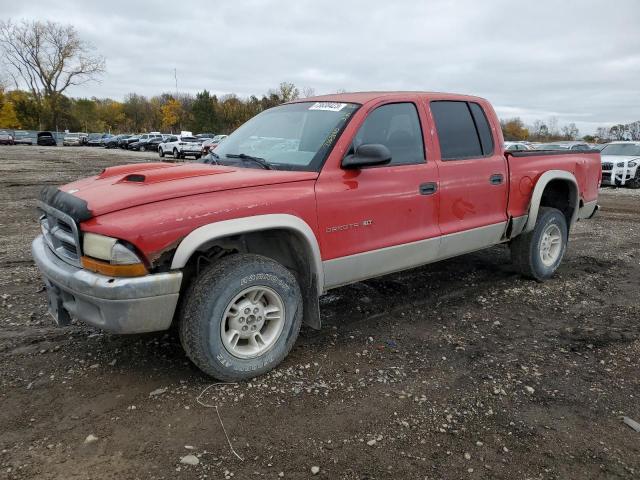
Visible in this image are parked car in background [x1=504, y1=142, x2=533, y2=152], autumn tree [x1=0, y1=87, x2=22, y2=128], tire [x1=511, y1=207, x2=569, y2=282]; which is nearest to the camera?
parked car in background [x1=504, y1=142, x2=533, y2=152]

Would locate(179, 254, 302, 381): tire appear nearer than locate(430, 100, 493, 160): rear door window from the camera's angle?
Yes

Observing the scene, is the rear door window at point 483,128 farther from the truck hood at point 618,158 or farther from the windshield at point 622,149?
the windshield at point 622,149

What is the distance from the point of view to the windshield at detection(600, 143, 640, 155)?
714 inches

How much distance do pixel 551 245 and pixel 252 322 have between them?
156 inches

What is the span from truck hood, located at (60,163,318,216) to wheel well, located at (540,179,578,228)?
11.6ft

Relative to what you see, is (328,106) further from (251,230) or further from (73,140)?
(73,140)

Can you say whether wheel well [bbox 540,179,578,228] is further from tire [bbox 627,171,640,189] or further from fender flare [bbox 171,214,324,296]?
tire [bbox 627,171,640,189]

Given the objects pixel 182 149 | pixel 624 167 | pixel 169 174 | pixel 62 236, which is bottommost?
pixel 62 236

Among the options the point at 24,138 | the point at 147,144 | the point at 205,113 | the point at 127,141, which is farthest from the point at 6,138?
the point at 205,113

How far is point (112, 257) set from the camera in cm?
276

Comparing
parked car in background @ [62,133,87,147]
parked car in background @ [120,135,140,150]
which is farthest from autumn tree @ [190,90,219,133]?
parked car in background @ [120,135,140,150]

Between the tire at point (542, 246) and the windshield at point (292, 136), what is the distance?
8.75ft

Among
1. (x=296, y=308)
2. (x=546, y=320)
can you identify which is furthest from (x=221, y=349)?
(x=546, y=320)

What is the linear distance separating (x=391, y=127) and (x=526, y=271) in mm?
2559
